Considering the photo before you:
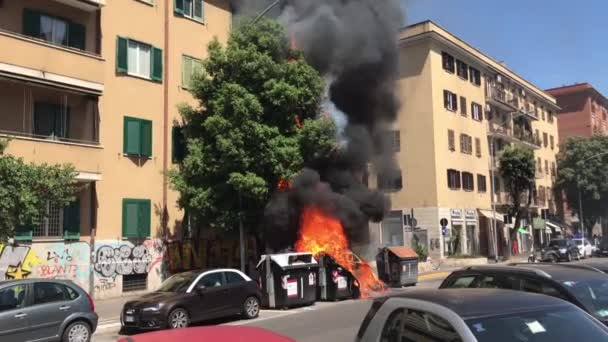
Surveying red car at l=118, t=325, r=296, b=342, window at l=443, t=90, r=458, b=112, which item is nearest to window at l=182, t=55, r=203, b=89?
red car at l=118, t=325, r=296, b=342

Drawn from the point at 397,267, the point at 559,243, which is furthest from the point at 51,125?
the point at 559,243

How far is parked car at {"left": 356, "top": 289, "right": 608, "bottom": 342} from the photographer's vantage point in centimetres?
369

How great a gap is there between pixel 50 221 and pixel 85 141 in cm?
305

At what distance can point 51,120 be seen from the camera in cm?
1948

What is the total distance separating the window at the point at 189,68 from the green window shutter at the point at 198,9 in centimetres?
190

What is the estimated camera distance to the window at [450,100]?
1609 inches

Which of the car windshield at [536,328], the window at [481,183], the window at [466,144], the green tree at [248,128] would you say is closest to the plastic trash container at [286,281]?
the green tree at [248,128]

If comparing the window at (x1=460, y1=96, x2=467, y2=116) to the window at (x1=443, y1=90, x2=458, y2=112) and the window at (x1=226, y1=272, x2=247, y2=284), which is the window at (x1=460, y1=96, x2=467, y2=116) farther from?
the window at (x1=226, y1=272, x2=247, y2=284)

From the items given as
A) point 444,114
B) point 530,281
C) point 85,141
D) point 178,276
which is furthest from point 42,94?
point 444,114

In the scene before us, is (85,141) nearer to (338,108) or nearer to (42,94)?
(42,94)

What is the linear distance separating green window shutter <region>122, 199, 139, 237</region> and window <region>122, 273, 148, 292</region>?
58.7 inches

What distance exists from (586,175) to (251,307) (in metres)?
51.9

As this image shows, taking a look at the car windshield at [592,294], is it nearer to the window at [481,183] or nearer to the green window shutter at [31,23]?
the green window shutter at [31,23]

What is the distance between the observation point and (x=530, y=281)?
675cm
